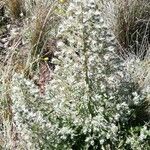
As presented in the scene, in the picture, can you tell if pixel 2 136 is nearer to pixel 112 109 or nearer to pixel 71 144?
pixel 71 144

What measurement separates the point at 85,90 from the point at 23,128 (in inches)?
19.7

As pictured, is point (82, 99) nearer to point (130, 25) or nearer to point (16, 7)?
point (130, 25)

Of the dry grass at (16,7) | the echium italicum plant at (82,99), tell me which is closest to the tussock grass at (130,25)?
the echium italicum plant at (82,99)

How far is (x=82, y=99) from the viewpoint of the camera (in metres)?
3.08

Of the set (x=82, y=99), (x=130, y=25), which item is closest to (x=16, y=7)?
(x=130, y=25)

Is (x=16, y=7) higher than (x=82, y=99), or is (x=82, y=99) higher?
(x=16, y=7)

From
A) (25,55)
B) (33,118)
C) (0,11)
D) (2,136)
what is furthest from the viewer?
(0,11)

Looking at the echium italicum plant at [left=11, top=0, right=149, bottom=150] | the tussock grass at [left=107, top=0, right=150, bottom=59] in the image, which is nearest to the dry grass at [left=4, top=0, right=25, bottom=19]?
the tussock grass at [left=107, top=0, right=150, bottom=59]

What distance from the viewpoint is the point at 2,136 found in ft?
11.8

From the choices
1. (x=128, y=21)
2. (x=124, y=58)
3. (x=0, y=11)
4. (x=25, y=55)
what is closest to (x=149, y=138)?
Result: (x=124, y=58)

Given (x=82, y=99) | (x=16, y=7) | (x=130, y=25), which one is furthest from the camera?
(x=16, y=7)

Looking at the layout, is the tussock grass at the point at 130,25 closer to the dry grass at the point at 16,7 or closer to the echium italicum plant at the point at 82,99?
the echium italicum plant at the point at 82,99

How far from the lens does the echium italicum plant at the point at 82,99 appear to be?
2.86 m

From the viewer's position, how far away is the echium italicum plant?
2.86 metres
